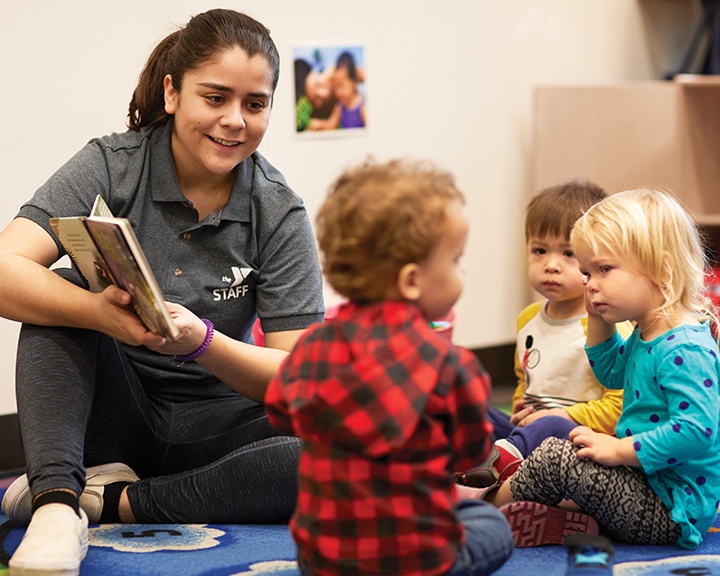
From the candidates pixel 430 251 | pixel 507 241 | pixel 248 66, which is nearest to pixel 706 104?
pixel 507 241

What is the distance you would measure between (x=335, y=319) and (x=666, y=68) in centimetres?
266

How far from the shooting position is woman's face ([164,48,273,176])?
1.56 meters

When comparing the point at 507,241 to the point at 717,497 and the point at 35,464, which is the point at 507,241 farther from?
the point at 35,464

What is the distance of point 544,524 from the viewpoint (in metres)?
1.47

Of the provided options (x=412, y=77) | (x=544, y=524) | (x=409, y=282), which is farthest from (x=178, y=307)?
(x=412, y=77)

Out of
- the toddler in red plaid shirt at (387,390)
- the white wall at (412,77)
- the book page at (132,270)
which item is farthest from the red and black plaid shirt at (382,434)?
the white wall at (412,77)

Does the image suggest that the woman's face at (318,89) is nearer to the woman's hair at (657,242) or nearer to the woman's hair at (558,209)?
the woman's hair at (558,209)

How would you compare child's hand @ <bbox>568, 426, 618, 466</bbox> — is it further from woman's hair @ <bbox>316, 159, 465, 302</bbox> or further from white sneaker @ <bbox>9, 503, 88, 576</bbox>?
white sneaker @ <bbox>9, 503, 88, 576</bbox>

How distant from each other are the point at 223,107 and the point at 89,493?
65cm

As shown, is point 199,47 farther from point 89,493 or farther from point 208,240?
point 89,493

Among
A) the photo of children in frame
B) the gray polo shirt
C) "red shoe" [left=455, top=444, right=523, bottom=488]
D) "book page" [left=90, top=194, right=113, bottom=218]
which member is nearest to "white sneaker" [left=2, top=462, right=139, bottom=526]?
the gray polo shirt

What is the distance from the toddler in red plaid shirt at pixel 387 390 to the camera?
102 centimetres

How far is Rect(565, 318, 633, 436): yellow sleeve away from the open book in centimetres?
77

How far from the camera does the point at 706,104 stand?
3080mm
